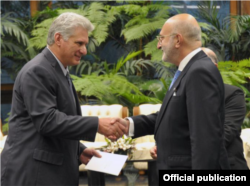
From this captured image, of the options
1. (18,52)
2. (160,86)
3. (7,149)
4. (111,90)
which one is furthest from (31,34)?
(7,149)

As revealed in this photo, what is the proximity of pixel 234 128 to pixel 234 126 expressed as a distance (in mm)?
Result: 16

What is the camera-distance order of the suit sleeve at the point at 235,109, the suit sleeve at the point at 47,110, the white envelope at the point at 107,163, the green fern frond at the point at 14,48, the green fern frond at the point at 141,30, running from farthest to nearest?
1. the green fern frond at the point at 14,48
2. the green fern frond at the point at 141,30
3. the suit sleeve at the point at 235,109
4. the white envelope at the point at 107,163
5. the suit sleeve at the point at 47,110

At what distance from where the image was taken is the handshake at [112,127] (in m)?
2.24

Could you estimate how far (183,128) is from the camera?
6.54 feet

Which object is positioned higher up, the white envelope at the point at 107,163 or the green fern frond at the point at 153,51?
the white envelope at the point at 107,163

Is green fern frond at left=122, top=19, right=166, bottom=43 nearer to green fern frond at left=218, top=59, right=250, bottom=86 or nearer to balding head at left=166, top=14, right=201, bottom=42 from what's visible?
green fern frond at left=218, top=59, right=250, bottom=86

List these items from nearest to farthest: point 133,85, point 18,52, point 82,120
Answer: point 82,120 → point 133,85 → point 18,52

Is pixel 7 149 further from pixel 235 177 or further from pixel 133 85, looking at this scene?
pixel 133 85

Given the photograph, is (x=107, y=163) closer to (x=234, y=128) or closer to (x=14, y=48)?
(x=234, y=128)

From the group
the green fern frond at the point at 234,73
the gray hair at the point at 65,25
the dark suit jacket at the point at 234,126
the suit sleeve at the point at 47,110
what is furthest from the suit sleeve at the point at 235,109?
the green fern frond at the point at 234,73

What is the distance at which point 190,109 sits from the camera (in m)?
1.91

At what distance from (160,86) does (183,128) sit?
18.7ft

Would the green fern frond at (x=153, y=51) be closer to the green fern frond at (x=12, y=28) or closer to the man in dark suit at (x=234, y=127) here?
the green fern frond at (x=12, y=28)

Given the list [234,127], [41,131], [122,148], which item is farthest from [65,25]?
[122,148]
